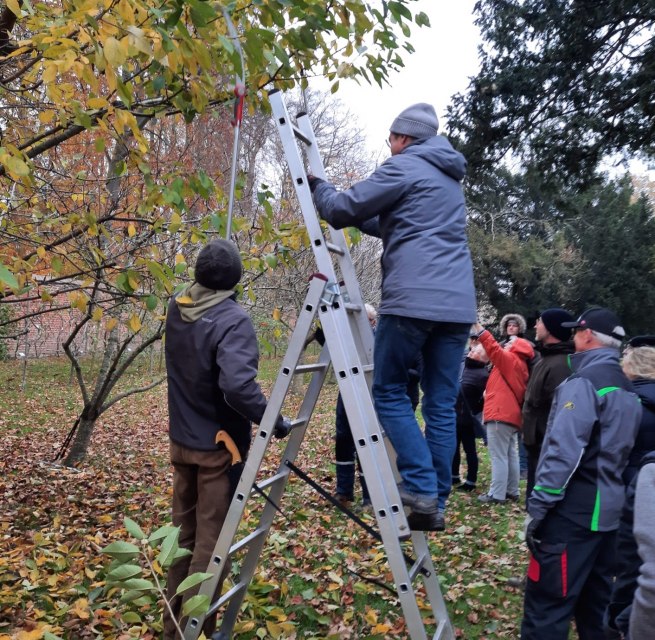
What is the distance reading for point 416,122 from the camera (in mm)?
3059

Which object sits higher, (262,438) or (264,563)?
(262,438)

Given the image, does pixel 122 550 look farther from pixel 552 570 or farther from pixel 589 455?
pixel 589 455

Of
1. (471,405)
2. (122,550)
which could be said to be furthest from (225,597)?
(471,405)

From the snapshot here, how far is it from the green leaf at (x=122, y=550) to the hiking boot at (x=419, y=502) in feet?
4.23

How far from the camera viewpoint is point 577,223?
30.7 meters

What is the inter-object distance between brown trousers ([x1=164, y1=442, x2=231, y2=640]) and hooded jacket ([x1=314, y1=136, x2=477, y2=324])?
4.29 feet

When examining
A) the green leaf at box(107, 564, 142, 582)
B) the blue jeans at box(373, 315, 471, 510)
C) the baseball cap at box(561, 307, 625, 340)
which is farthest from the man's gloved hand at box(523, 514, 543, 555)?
the green leaf at box(107, 564, 142, 582)

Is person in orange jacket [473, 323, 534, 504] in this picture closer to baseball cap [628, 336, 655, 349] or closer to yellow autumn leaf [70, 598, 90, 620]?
baseball cap [628, 336, 655, 349]

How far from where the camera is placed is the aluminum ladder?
2773 millimetres

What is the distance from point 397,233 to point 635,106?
9146 millimetres

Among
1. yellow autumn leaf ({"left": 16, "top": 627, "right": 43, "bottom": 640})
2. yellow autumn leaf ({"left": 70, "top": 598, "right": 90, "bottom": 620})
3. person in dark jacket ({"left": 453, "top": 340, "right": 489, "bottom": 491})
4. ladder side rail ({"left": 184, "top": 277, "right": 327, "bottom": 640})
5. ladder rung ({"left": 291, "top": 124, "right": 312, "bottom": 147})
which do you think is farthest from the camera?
person in dark jacket ({"left": 453, "top": 340, "right": 489, "bottom": 491})

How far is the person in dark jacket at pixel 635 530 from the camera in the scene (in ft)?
6.45

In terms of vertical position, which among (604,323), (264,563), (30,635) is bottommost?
(264,563)

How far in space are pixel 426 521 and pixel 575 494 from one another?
0.86m
